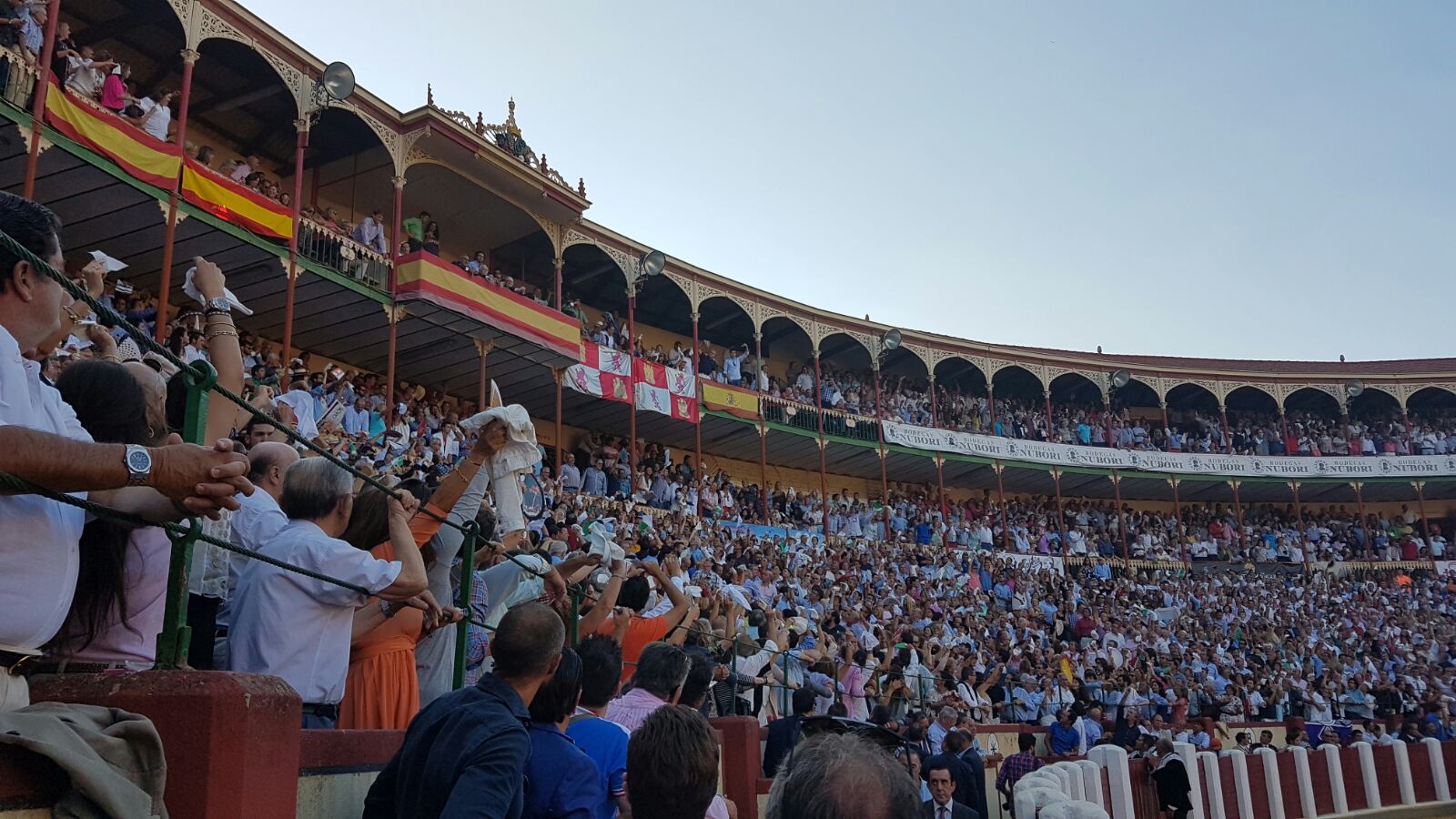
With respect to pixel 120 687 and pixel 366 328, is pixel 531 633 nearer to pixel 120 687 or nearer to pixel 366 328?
pixel 120 687

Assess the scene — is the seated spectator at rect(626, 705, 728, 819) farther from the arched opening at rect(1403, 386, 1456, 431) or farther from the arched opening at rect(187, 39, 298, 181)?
the arched opening at rect(1403, 386, 1456, 431)

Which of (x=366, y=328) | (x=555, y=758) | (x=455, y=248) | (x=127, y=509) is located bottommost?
(x=555, y=758)

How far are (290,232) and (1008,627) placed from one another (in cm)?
1504

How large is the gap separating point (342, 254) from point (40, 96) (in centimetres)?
553

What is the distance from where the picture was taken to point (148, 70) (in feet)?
56.1

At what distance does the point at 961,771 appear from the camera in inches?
296

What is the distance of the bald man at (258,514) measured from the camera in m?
3.32

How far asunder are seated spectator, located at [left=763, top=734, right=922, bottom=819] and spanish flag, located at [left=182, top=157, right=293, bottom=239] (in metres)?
15.3

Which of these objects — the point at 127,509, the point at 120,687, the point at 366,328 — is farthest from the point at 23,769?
the point at 366,328

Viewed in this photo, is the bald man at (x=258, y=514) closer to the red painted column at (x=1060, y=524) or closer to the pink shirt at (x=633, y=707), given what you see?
the pink shirt at (x=633, y=707)

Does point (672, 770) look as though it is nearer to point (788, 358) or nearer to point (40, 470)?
point (40, 470)

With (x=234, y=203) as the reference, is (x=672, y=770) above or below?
below

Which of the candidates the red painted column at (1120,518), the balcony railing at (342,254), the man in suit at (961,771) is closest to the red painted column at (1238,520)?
the red painted column at (1120,518)

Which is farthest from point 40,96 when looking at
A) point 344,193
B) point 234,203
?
point 344,193
